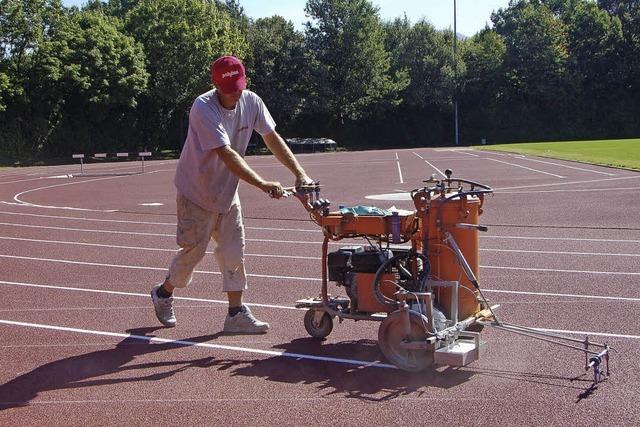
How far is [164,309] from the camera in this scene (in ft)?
23.1

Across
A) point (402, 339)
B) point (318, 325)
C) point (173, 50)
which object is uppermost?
point (173, 50)

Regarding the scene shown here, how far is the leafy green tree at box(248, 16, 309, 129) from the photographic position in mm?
66562

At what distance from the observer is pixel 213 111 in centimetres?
628

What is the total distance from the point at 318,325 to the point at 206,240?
1.13m

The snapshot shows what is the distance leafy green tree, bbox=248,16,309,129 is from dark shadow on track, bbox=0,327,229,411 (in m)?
60.4

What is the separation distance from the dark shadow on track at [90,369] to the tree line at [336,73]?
5105 cm

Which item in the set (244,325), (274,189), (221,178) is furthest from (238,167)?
(244,325)

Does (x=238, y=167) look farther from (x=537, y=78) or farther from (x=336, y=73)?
(x=537, y=78)

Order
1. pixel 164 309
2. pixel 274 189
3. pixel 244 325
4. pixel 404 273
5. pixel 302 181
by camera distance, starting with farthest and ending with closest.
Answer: pixel 164 309 < pixel 244 325 < pixel 302 181 < pixel 404 273 < pixel 274 189

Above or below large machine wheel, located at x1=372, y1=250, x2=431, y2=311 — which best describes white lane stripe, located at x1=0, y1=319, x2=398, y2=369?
below

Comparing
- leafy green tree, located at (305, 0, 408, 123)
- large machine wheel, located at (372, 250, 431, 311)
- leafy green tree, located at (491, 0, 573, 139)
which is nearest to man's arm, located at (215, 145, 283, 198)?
large machine wheel, located at (372, 250, 431, 311)

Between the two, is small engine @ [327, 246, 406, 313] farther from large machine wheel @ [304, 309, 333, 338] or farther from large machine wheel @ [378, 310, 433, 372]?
large machine wheel @ [304, 309, 333, 338]

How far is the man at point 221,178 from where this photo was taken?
6207mm

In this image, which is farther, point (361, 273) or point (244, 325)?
point (244, 325)
